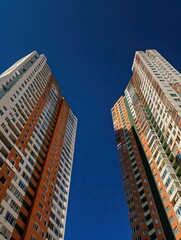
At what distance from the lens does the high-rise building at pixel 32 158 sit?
38.7 metres

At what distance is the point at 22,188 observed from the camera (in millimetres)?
42188

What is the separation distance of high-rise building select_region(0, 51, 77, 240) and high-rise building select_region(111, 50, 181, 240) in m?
15.5

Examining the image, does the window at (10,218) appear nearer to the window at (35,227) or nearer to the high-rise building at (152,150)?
Answer: the window at (35,227)

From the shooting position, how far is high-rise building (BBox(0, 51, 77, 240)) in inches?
1522

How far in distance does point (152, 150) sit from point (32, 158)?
27.1m

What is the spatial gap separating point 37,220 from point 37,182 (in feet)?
26.0

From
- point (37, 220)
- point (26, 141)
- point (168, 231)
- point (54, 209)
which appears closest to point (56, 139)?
point (26, 141)

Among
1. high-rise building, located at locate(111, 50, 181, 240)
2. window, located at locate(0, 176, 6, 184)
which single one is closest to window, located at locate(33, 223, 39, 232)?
window, located at locate(0, 176, 6, 184)

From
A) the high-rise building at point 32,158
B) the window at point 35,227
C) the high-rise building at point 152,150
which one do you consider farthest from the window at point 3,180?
the high-rise building at point 152,150

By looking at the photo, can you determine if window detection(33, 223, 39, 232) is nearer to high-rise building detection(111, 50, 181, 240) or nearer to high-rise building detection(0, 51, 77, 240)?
high-rise building detection(0, 51, 77, 240)

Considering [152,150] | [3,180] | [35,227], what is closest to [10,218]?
[35,227]

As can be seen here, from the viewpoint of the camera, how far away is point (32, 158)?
49812 millimetres

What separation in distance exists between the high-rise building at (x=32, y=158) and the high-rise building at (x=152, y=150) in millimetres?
15512

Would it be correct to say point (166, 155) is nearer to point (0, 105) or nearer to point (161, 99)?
point (161, 99)
